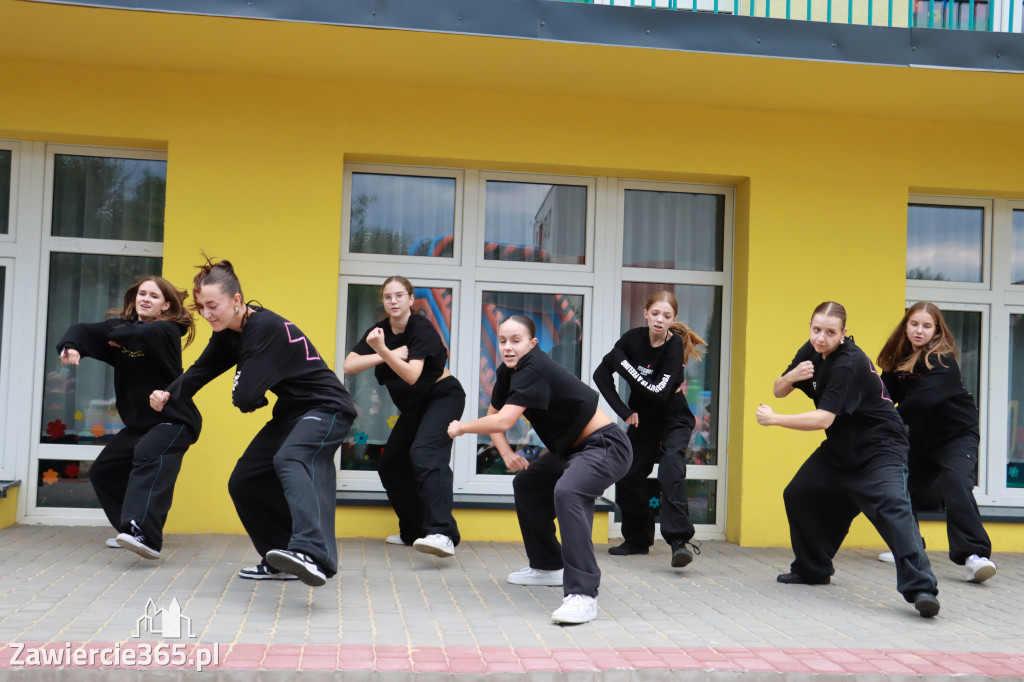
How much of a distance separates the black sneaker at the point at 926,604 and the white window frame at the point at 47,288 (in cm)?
552

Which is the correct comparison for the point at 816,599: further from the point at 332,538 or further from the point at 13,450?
the point at 13,450

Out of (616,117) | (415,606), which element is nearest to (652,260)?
(616,117)

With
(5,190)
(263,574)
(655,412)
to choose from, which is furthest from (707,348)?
(5,190)

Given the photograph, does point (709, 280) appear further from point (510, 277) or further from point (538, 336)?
point (510, 277)

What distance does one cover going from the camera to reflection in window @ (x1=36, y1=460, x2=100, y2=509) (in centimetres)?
704

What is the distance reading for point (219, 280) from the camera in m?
4.91

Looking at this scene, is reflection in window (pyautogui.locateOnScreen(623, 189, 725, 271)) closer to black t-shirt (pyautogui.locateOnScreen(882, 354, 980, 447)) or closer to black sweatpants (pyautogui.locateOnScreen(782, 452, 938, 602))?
black t-shirt (pyautogui.locateOnScreen(882, 354, 980, 447))

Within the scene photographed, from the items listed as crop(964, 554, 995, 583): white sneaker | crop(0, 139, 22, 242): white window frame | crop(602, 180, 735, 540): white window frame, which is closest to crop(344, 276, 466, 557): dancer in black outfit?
crop(602, 180, 735, 540): white window frame

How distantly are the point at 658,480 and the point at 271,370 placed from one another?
2.83m

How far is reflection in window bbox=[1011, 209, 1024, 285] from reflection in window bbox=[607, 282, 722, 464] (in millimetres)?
2494

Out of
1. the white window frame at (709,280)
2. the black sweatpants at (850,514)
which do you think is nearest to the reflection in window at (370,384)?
the white window frame at (709,280)

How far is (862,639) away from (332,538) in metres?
2.59

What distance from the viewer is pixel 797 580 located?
19.2 ft

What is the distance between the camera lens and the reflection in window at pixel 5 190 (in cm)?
707
